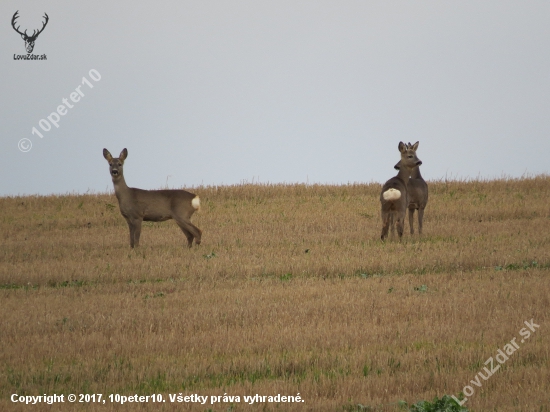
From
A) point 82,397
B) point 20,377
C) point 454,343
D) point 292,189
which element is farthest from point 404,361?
point 292,189

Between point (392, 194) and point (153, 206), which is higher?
point (392, 194)

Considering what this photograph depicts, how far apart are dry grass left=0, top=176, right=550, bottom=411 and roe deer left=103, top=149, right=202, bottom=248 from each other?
62cm

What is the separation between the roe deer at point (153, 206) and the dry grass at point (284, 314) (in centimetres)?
62

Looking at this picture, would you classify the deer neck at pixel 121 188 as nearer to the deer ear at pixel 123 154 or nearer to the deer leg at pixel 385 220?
the deer ear at pixel 123 154

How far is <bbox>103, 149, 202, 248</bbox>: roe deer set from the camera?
1712cm

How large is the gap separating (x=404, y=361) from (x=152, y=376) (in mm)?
2574

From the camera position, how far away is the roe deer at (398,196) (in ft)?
52.5

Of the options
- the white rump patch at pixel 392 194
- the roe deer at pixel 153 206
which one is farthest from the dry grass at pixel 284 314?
the white rump patch at pixel 392 194

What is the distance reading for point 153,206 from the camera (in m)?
17.2

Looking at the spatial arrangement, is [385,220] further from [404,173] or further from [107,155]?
[107,155]

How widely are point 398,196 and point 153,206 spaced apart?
5.49 metres
